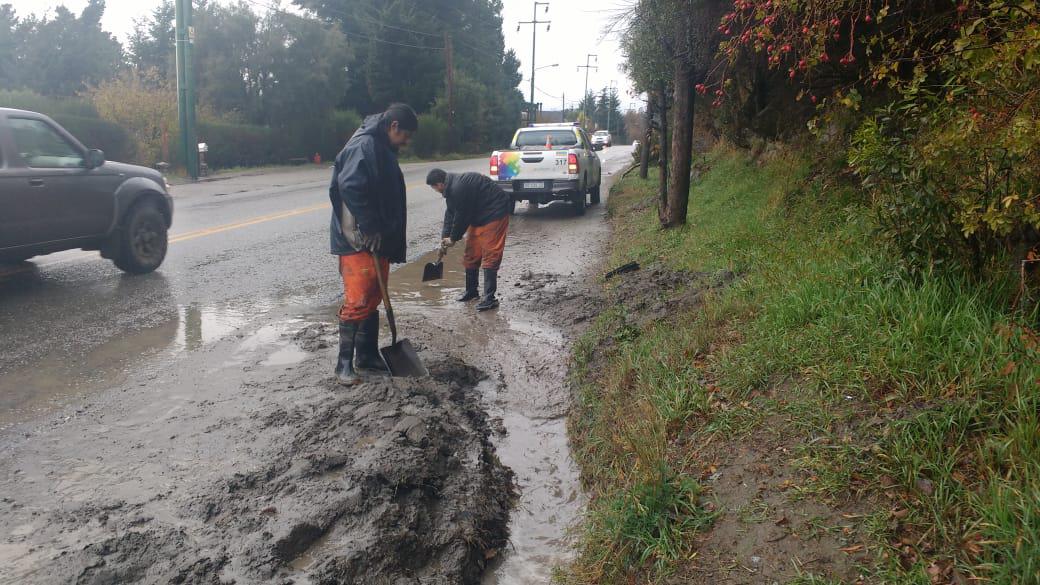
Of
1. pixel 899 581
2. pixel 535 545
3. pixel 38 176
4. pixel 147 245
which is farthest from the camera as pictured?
pixel 147 245

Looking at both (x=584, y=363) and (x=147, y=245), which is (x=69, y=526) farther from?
(x=147, y=245)

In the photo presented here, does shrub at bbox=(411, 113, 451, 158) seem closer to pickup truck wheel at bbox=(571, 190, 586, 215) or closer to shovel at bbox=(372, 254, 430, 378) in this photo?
pickup truck wheel at bbox=(571, 190, 586, 215)

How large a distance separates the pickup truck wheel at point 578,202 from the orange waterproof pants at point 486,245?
24.8 ft

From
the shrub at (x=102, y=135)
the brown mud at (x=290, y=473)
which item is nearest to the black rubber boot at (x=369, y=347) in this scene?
the brown mud at (x=290, y=473)

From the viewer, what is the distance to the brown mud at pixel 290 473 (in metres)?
3.32

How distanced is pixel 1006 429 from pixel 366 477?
2.73 metres

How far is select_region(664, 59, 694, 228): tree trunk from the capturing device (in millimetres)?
10344

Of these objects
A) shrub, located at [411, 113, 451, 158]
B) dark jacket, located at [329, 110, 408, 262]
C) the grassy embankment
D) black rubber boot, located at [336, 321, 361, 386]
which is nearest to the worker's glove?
dark jacket, located at [329, 110, 408, 262]

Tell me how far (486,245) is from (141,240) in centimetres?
397

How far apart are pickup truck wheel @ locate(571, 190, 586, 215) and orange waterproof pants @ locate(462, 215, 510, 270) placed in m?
7.55

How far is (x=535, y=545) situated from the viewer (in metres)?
3.80

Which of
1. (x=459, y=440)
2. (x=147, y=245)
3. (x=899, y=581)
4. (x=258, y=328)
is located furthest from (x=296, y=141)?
(x=899, y=581)

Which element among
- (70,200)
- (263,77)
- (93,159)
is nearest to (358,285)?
(70,200)

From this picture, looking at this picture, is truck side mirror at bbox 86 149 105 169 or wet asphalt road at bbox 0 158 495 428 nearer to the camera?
wet asphalt road at bbox 0 158 495 428
